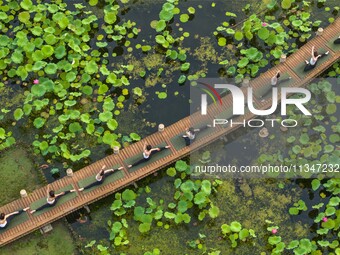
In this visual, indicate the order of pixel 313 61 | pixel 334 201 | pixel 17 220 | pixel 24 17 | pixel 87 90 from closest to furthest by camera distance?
1. pixel 17 220
2. pixel 334 201
3. pixel 313 61
4. pixel 87 90
5. pixel 24 17

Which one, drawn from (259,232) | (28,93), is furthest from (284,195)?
(28,93)

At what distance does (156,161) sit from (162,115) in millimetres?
2008

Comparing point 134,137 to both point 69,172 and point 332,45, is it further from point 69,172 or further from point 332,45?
point 332,45

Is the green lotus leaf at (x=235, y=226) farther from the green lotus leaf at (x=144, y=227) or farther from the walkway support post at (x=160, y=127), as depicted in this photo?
the walkway support post at (x=160, y=127)

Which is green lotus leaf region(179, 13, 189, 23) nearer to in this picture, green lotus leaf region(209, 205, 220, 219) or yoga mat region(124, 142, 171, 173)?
yoga mat region(124, 142, 171, 173)

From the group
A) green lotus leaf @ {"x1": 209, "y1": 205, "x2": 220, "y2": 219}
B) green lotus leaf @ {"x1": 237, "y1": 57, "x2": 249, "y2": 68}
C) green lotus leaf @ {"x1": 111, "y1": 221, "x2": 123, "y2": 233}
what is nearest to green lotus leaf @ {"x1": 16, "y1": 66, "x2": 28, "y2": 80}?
green lotus leaf @ {"x1": 111, "y1": 221, "x2": 123, "y2": 233}

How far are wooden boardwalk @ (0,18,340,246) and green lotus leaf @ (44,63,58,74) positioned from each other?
388 cm

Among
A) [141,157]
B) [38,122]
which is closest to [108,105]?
[141,157]

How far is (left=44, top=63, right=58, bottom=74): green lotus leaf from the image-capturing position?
2125 cm

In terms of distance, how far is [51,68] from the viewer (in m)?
21.3

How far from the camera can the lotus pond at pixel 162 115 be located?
19.4 m

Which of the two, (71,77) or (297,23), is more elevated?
(297,23)

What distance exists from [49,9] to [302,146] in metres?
10.7

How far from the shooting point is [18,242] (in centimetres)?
1916
